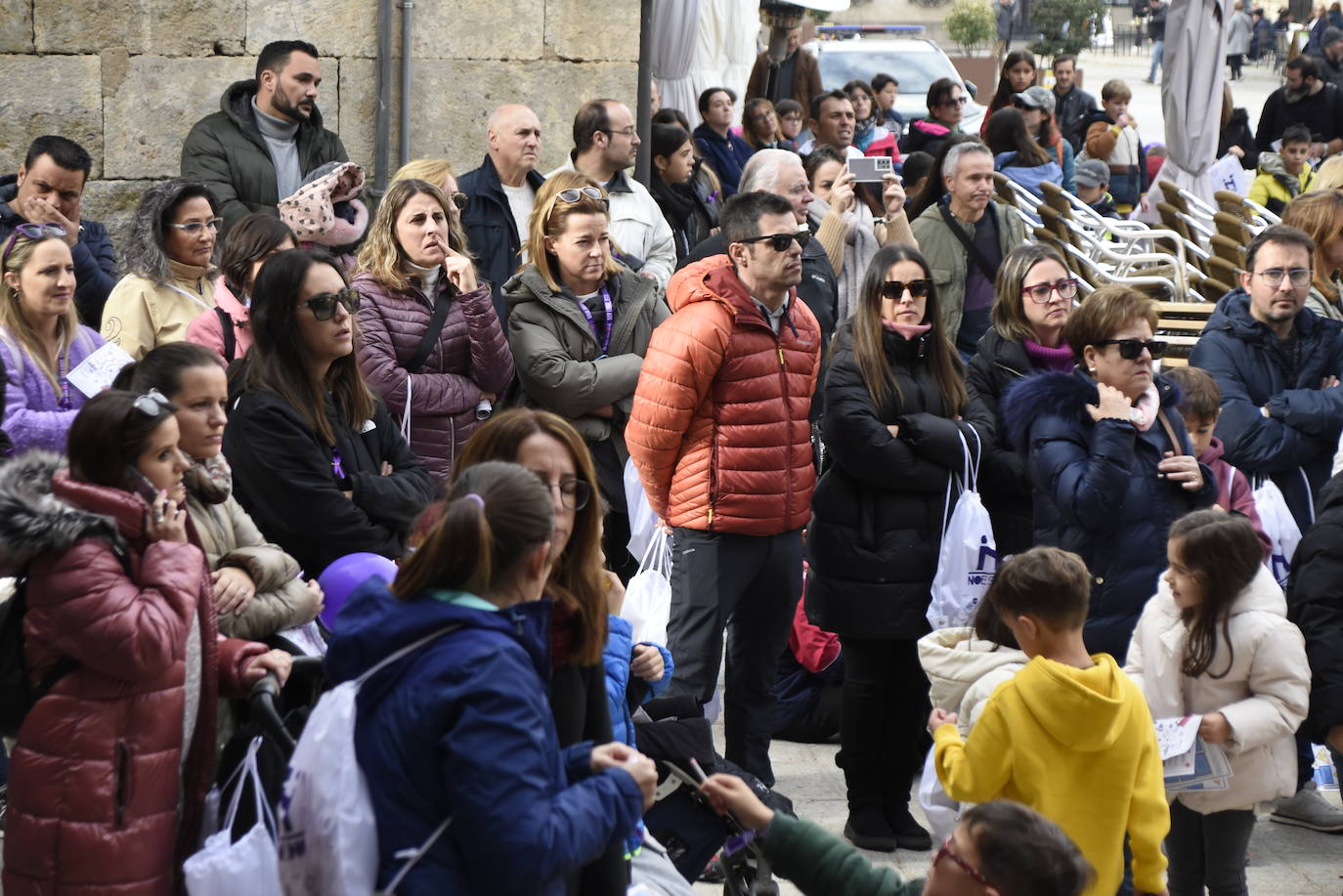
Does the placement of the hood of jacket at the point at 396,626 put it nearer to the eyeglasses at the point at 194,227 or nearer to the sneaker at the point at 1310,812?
the eyeglasses at the point at 194,227

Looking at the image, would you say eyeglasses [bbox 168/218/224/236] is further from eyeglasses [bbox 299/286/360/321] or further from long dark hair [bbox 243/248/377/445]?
eyeglasses [bbox 299/286/360/321]

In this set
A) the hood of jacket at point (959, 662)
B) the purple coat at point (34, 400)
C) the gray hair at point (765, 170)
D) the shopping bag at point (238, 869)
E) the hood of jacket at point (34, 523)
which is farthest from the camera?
the gray hair at point (765, 170)

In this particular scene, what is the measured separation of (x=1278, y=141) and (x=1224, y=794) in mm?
14298

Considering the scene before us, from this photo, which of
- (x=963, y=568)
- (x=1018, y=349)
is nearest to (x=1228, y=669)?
(x=963, y=568)

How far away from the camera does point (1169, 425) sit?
17.3 feet

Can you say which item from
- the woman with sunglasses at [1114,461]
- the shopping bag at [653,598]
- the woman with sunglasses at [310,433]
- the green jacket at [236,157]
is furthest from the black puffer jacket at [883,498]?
the green jacket at [236,157]

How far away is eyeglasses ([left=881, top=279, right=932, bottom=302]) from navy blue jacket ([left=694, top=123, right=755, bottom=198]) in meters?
6.37

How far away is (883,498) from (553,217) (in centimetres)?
155

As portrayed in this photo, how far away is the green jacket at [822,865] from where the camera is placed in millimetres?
3189

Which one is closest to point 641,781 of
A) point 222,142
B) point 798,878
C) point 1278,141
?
point 798,878

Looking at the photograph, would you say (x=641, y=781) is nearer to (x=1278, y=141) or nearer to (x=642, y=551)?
(x=642, y=551)

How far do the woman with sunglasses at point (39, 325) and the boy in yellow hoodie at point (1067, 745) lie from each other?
284 cm

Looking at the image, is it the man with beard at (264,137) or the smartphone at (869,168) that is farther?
the smartphone at (869,168)

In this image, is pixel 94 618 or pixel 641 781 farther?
pixel 94 618
